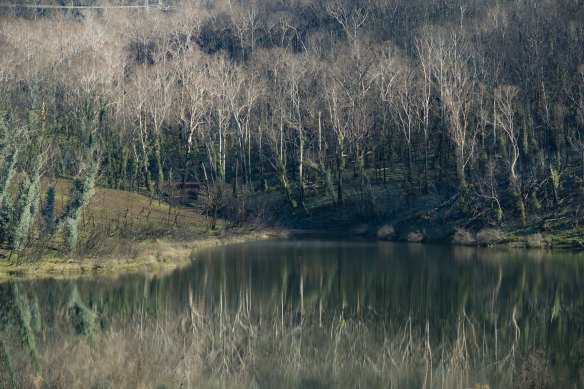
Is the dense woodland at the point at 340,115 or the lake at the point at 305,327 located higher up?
the dense woodland at the point at 340,115

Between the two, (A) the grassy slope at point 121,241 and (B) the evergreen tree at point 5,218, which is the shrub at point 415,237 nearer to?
(A) the grassy slope at point 121,241

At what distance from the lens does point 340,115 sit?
83062 millimetres

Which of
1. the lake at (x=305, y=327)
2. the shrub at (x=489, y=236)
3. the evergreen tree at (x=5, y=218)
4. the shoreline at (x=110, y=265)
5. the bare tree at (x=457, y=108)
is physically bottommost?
the lake at (x=305, y=327)

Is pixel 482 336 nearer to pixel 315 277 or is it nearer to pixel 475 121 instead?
pixel 315 277

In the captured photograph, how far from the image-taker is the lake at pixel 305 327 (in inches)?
725

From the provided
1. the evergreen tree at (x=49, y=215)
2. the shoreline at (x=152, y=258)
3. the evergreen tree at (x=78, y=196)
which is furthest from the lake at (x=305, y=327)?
the evergreen tree at (x=49, y=215)

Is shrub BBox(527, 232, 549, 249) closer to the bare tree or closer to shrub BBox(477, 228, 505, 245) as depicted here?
shrub BBox(477, 228, 505, 245)

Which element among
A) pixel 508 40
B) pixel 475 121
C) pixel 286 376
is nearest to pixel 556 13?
pixel 508 40

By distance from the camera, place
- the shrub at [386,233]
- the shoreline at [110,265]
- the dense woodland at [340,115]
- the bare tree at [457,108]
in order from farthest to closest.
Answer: the shrub at [386,233] → the dense woodland at [340,115] → the bare tree at [457,108] → the shoreline at [110,265]

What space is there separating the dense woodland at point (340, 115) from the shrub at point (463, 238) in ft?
5.22

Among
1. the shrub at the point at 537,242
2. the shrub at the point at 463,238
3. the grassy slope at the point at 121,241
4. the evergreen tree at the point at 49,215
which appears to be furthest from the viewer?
the shrub at the point at 463,238

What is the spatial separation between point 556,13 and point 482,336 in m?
78.0

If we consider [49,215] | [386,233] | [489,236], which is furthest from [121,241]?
[489,236]

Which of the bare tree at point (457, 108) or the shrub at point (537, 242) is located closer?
the shrub at point (537, 242)
